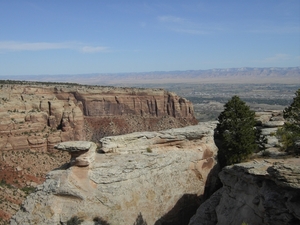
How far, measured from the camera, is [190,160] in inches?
1096

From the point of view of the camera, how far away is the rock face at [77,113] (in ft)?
172

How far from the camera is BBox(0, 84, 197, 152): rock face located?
172 feet

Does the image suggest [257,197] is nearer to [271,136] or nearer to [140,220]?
[140,220]

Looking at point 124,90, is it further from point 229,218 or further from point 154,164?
point 229,218

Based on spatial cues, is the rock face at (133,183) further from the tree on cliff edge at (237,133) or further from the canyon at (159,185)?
the tree on cliff edge at (237,133)

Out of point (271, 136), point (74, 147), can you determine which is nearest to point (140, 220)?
point (74, 147)

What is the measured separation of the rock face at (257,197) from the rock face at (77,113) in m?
38.1

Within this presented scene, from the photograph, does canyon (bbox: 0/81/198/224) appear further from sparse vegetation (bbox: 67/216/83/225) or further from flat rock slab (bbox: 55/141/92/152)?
sparse vegetation (bbox: 67/216/83/225)

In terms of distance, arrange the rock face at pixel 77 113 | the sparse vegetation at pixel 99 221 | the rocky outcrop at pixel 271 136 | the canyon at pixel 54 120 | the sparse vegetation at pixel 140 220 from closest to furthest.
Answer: the sparse vegetation at pixel 99 221, the rocky outcrop at pixel 271 136, the sparse vegetation at pixel 140 220, the canyon at pixel 54 120, the rock face at pixel 77 113

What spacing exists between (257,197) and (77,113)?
162 ft

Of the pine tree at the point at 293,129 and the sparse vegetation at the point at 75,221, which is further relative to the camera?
the pine tree at the point at 293,129

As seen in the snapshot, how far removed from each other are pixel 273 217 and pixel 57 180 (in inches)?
541

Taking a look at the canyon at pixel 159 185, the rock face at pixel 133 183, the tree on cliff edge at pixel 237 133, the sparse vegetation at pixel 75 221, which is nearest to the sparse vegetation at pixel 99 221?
the canyon at pixel 159 185

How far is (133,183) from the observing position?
24234 mm
